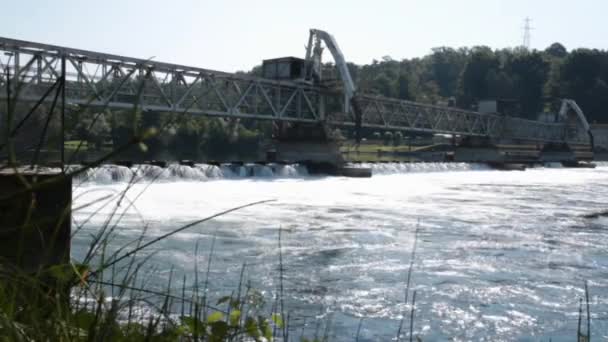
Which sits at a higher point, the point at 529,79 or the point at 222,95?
the point at 529,79

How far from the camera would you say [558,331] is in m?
7.31

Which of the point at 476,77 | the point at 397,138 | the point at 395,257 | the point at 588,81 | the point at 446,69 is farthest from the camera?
the point at 446,69

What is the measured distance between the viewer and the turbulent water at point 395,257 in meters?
7.57

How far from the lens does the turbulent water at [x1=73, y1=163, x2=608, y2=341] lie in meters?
7.57

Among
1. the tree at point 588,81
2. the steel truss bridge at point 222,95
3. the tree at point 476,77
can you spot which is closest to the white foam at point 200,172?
the steel truss bridge at point 222,95

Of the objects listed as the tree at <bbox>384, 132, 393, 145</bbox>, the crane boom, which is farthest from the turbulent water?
the tree at <bbox>384, 132, 393, 145</bbox>

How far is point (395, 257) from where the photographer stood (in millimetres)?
11805

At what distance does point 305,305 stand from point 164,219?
10.3 metres

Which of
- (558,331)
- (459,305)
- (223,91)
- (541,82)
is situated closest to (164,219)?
(459,305)

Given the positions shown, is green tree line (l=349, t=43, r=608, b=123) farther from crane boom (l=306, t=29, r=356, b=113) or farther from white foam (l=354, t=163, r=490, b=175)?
crane boom (l=306, t=29, r=356, b=113)

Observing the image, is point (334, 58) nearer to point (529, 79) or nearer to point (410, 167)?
point (410, 167)

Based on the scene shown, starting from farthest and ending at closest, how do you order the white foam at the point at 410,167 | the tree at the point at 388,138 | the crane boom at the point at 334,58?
the tree at the point at 388,138
the crane boom at the point at 334,58
the white foam at the point at 410,167

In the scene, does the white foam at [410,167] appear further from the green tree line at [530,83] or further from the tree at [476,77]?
the tree at [476,77]

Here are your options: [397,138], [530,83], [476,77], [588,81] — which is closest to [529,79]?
[530,83]
